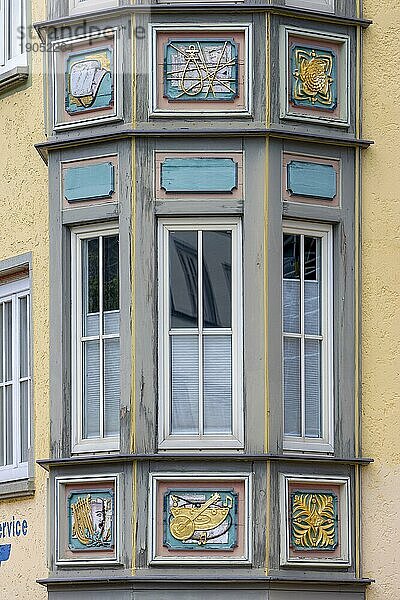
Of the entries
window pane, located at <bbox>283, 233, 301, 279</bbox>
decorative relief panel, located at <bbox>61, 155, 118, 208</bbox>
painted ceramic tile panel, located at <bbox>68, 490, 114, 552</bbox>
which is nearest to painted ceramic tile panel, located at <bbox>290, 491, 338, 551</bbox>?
painted ceramic tile panel, located at <bbox>68, 490, 114, 552</bbox>

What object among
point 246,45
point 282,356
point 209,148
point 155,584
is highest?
point 246,45

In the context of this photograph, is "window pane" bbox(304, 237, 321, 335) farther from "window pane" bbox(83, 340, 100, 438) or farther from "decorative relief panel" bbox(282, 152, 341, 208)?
"window pane" bbox(83, 340, 100, 438)

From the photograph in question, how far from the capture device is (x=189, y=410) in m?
14.2

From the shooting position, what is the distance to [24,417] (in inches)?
635

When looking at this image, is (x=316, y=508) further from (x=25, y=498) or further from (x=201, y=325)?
(x=25, y=498)

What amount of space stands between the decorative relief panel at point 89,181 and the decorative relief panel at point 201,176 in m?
0.42

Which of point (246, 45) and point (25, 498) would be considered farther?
point (25, 498)

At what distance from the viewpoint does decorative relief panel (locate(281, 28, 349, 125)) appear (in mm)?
14406

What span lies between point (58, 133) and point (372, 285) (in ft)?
9.87

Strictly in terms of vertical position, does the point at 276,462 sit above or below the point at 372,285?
below

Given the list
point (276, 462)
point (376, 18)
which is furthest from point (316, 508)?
point (376, 18)

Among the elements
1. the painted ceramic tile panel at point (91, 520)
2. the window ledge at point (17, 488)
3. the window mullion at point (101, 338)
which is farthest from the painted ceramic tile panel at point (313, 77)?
the window ledge at point (17, 488)

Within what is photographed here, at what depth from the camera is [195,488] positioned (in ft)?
45.6

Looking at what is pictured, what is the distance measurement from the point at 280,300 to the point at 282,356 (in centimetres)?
47
